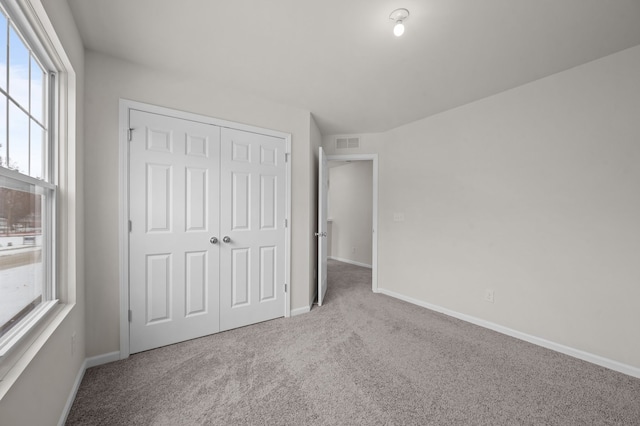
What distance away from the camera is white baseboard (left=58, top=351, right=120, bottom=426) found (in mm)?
1326

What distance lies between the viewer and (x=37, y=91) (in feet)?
4.17

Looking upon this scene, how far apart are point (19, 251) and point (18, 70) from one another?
838mm

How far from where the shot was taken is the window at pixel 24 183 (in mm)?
957

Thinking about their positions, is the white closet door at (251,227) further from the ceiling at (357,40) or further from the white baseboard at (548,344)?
the white baseboard at (548,344)

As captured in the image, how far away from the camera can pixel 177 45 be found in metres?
1.77

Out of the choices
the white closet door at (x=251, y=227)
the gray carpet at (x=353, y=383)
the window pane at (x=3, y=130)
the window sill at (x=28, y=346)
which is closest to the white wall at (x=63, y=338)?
the window sill at (x=28, y=346)

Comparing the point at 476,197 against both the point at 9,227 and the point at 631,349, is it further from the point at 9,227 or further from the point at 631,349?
the point at 9,227

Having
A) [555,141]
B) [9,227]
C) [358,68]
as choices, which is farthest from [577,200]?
[9,227]

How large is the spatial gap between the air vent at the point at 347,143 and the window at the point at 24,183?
10.2ft

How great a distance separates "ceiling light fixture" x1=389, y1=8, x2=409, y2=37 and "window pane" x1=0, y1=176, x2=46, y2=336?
7.10 ft

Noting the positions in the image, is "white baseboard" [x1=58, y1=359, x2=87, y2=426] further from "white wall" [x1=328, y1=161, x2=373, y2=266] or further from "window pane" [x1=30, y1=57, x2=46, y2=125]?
"white wall" [x1=328, y1=161, x2=373, y2=266]

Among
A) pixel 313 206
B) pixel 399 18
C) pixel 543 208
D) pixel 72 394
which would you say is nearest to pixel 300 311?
pixel 313 206

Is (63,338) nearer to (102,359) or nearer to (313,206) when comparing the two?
(102,359)

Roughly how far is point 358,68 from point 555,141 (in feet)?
6.36
